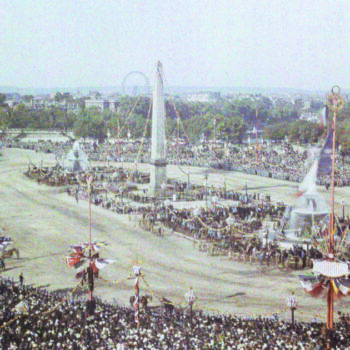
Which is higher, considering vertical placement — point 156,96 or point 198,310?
point 156,96

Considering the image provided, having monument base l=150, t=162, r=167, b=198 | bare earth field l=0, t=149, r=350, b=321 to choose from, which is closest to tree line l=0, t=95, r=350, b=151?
monument base l=150, t=162, r=167, b=198

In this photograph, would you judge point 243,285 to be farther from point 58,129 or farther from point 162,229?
point 58,129

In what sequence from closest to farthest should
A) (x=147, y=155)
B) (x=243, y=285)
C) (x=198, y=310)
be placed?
1. (x=198, y=310)
2. (x=243, y=285)
3. (x=147, y=155)

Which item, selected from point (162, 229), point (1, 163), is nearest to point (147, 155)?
point (1, 163)

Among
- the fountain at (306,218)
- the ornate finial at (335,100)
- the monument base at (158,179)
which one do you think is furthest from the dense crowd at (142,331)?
the monument base at (158,179)

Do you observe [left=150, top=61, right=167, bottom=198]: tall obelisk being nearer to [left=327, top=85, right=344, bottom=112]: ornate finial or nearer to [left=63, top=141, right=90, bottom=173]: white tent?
[left=63, top=141, right=90, bottom=173]: white tent

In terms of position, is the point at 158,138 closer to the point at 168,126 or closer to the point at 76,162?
the point at 76,162

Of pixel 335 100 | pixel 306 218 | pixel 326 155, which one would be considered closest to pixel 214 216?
pixel 306 218
